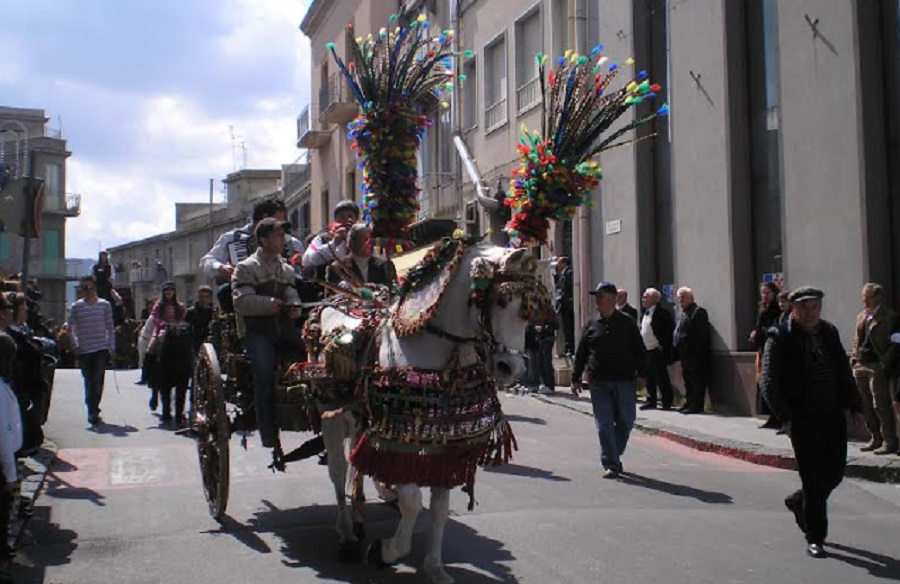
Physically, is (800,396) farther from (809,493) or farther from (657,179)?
(657,179)

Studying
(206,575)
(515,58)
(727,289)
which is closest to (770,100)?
(727,289)

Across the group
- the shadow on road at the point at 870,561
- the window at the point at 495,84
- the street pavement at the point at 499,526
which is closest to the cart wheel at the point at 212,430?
the street pavement at the point at 499,526

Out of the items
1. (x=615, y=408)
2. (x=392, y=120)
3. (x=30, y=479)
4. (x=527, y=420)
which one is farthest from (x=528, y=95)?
(x=30, y=479)

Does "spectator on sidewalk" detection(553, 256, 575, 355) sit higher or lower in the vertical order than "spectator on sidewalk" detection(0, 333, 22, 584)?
higher

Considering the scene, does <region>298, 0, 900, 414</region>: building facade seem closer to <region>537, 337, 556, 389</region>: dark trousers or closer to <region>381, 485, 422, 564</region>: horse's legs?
<region>537, 337, 556, 389</region>: dark trousers

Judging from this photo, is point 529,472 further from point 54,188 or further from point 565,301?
point 54,188

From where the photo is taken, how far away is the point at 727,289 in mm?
15328

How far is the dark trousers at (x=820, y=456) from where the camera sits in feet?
23.0

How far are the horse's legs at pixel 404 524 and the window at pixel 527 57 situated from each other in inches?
632

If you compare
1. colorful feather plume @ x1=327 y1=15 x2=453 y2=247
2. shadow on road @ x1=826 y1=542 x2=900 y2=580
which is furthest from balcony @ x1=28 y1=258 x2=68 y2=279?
shadow on road @ x1=826 y1=542 x2=900 y2=580

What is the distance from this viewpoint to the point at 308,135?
37812mm

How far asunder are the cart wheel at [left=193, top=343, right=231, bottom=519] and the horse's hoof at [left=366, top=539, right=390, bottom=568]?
1545mm

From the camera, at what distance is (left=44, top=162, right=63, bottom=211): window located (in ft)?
184

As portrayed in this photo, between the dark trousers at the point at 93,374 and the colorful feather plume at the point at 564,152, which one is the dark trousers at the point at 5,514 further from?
the dark trousers at the point at 93,374
